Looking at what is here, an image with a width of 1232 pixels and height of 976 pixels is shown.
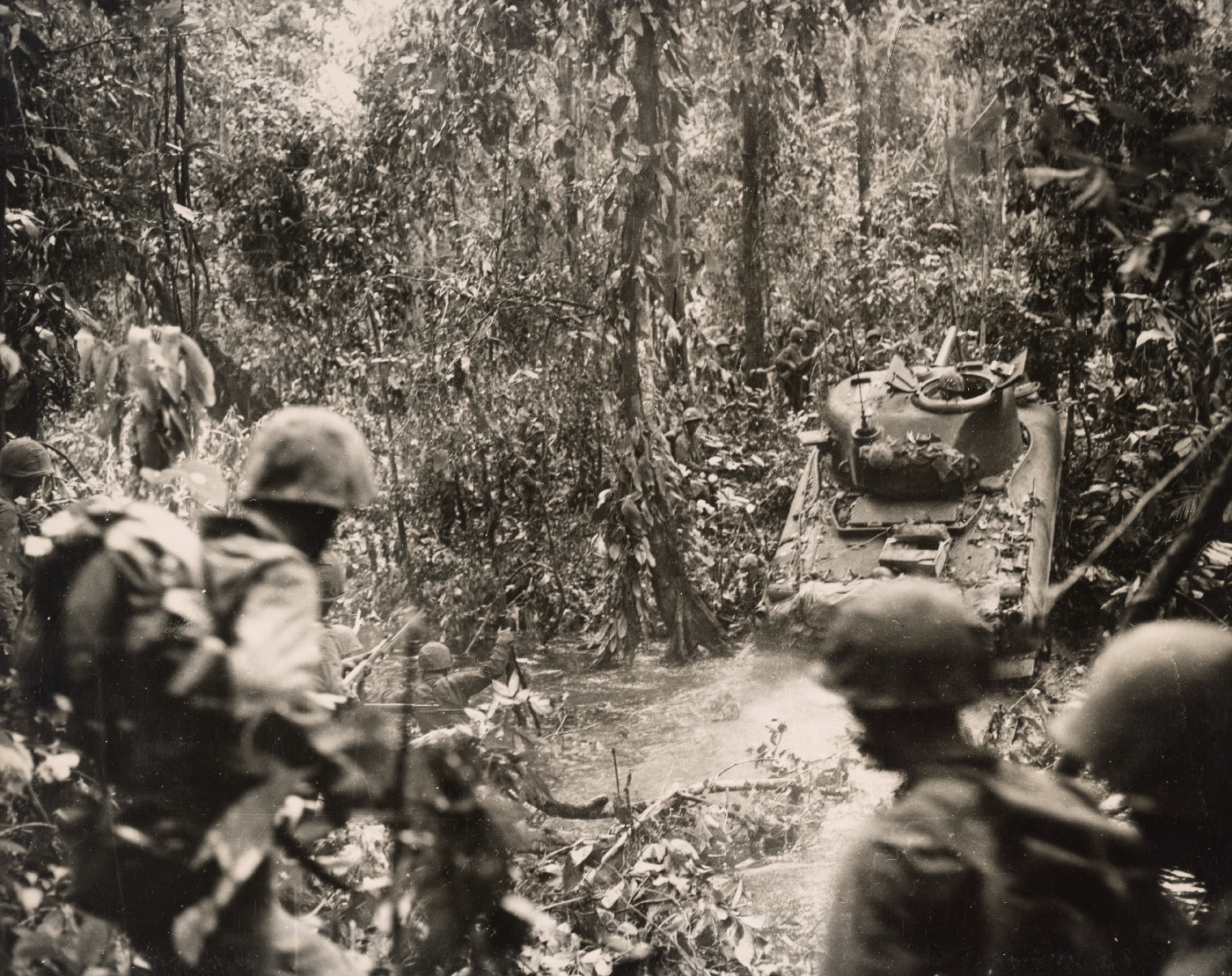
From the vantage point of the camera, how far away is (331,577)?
288 cm

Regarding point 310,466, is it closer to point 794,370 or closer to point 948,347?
point 794,370

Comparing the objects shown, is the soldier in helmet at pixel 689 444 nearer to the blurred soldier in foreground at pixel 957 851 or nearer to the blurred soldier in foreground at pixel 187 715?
the blurred soldier in foreground at pixel 187 715

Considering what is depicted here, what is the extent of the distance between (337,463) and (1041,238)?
5.75 feet

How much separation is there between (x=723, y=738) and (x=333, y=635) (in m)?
1.09

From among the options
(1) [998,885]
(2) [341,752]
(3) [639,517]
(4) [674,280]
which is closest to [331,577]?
(2) [341,752]

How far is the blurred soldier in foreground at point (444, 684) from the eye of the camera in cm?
296

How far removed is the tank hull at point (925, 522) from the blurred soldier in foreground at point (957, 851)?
0.94 m

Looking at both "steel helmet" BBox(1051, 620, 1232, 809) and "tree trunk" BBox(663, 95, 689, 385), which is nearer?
"steel helmet" BBox(1051, 620, 1232, 809)

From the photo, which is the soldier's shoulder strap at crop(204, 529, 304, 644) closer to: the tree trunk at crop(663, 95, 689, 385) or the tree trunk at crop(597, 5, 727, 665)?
the tree trunk at crop(597, 5, 727, 665)

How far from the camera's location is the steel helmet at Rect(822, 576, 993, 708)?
1.94m

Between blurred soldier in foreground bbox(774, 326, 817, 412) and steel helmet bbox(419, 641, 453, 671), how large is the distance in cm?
126

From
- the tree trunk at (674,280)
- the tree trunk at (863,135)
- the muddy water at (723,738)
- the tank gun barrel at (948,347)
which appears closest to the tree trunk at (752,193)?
the tree trunk at (674,280)

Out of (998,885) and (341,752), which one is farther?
(341,752)

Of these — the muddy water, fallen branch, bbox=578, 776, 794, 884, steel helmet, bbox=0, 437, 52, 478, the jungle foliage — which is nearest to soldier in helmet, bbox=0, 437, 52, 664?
steel helmet, bbox=0, 437, 52, 478
